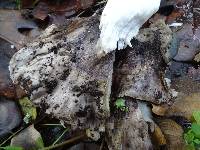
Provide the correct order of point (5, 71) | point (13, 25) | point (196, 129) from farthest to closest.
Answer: point (13, 25) → point (5, 71) → point (196, 129)

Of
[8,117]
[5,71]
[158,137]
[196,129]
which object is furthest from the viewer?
[5,71]

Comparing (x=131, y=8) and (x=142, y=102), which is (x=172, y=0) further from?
(x=142, y=102)

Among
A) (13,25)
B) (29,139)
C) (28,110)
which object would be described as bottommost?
(29,139)

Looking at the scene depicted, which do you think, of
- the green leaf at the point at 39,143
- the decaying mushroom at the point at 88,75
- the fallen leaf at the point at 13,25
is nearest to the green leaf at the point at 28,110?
the green leaf at the point at 39,143

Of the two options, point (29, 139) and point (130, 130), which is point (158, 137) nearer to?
point (130, 130)

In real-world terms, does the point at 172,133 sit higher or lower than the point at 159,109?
lower

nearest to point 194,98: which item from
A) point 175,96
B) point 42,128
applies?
point 175,96

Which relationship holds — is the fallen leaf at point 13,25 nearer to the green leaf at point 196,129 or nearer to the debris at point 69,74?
the debris at point 69,74

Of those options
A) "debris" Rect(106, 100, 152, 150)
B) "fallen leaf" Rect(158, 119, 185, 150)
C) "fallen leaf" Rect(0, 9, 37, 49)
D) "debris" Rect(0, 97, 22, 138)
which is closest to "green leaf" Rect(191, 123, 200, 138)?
"fallen leaf" Rect(158, 119, 185, 150)

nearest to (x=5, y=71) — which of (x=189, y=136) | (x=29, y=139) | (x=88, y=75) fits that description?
(x=29, y=139)
